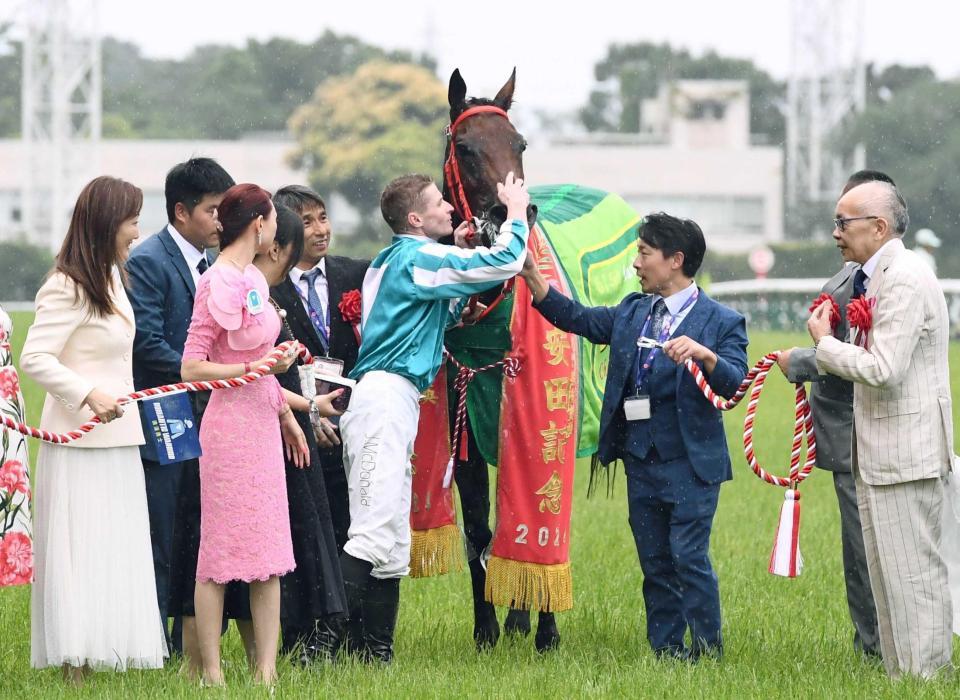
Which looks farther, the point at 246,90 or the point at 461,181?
the point at 246,90

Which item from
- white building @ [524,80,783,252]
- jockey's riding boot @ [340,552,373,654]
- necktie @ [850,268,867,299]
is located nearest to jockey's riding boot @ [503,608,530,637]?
jockey's riding boot @ [340,552,373,654]

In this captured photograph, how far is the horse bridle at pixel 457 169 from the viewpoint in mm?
6172

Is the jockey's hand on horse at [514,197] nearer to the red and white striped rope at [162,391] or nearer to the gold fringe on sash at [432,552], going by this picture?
the red and white striped rope at [162,391]

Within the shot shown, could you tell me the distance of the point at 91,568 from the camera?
5320 millimetres

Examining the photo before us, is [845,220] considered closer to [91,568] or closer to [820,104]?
[91,568]

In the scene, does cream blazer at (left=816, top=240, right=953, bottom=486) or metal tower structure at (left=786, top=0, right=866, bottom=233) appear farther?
metal tower structure at (left=786, top=0, right=866, bottom=233)

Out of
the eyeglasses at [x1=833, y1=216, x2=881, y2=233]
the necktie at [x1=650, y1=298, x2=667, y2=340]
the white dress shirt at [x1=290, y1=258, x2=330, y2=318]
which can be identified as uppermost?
the eyeglasses at [x1=833, y1=216, x2=881, y2=233]

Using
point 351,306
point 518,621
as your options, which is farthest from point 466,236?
point 518,621

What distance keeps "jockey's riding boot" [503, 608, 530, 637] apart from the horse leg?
0.14m

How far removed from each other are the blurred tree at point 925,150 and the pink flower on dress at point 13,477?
41361mm

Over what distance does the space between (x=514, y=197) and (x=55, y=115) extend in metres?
42.0

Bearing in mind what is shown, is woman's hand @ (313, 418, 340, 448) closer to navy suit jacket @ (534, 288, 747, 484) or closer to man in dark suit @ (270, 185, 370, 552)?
man in dark suit @ (270, 185, 370, 552)

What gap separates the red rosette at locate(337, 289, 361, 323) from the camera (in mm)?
6207

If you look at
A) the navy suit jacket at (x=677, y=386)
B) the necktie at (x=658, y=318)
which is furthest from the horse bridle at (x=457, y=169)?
the necktie at (x=658, y=318)
